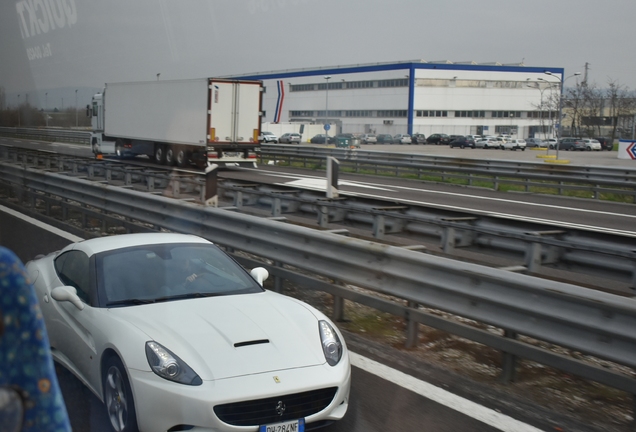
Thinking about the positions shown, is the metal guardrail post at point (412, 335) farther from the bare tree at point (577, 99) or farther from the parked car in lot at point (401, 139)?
the parked car in lot at point (401, 139)

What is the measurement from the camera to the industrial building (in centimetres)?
6612

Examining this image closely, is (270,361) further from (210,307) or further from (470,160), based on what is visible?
(470,160)

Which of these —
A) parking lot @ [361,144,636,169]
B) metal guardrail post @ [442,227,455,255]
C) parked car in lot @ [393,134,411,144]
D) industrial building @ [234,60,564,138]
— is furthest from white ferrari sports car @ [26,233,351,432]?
parked car in lot @ [393,134,411,144]

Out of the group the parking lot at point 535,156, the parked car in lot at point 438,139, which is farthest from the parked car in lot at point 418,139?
the parking lot at point 535,156

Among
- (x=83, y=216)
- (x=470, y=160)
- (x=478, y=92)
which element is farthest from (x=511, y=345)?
(x=478, y=92)

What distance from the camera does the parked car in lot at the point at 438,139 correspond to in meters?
74.2

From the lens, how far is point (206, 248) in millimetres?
5895

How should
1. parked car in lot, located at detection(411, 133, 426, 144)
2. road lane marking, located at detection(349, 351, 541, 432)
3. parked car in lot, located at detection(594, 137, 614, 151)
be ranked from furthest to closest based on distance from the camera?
parked car in lot, located at detection(411, 133, 426, 144) → parked car in lot, located at detection(594, 137, 614, 151) → road lane marking, located at detection(349, 351, 541, 432)

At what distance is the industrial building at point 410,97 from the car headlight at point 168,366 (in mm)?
58030

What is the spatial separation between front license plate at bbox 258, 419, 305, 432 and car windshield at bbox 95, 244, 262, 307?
1.46m

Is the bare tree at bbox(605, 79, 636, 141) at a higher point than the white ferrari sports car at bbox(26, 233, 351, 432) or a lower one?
higher

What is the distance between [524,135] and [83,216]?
78.2 meters

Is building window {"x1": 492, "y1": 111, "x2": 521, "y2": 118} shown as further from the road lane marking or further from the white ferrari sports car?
the white ferrari sports car

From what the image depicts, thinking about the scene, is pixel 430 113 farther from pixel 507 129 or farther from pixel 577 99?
pixel 577 99
